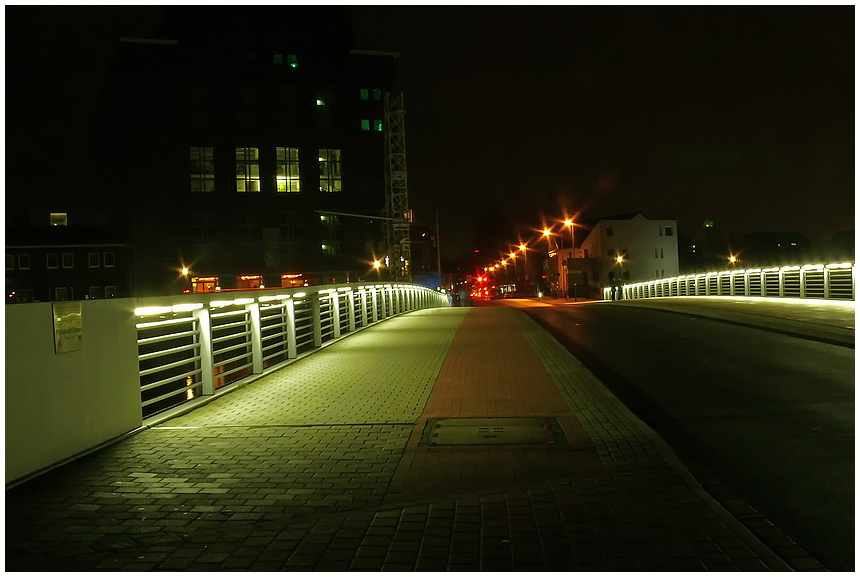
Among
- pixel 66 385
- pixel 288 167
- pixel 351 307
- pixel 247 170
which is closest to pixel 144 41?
pixel 247 170

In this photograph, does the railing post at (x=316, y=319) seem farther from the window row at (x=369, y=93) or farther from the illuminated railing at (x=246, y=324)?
the window row at (x=369, y=93)

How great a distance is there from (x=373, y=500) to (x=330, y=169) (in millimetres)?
64642

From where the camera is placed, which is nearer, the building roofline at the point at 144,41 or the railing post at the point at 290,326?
the railing post at the point at 290,326

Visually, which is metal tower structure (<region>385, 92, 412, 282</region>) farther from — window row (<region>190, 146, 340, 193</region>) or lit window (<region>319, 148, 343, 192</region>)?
window row (<region>190, 146, 340, 193</region>)

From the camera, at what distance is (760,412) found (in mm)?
8414

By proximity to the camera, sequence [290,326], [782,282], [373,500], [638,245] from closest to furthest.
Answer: [373,500] → [290,326] → [782,282] → [638,245]

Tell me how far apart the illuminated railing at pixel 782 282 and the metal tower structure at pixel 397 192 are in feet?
83.8

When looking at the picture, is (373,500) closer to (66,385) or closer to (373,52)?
(66,385)

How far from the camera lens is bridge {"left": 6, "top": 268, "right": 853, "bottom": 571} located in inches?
178

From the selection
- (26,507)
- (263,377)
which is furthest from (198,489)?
(263,377)

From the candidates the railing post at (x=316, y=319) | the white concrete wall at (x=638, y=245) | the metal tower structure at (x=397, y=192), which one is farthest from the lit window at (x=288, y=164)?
the railing post at (x=316, y=319)

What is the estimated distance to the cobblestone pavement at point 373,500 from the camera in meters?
4.45

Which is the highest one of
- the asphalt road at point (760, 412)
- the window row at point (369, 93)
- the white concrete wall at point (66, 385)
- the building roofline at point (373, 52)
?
the building roofline at point (373, 52)

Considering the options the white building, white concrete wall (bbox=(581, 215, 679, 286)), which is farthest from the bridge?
white concrete wall (bbox=(581, 215, 679, 286))
